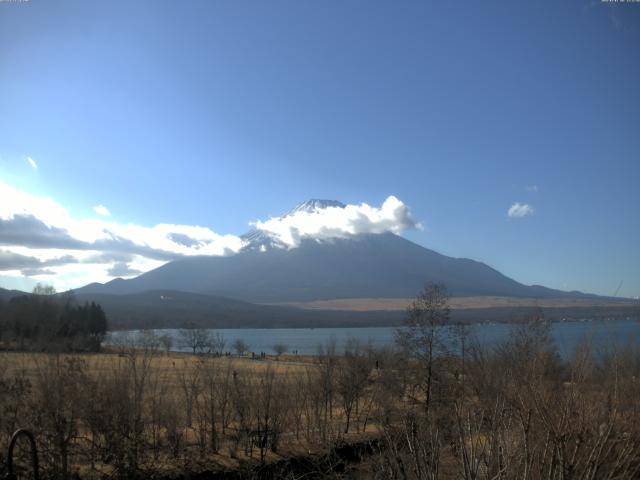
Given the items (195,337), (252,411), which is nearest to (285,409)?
(252,411)

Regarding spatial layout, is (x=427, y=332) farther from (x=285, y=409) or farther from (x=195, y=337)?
(x=195, y=337)

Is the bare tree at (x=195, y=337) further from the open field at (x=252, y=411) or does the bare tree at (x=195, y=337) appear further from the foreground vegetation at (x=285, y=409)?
the open field at (x=252, y=411)

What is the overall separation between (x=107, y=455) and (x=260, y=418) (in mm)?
6541

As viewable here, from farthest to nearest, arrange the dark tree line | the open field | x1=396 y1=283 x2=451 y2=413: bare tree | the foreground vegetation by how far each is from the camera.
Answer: the dark tree line → x1=396 y1=283 x2=451 y2=413: bare tree → the open field → the foreground vegetation

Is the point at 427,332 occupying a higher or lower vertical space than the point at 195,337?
higher

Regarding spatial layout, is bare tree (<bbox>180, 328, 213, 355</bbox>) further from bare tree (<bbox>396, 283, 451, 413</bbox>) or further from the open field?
the open field

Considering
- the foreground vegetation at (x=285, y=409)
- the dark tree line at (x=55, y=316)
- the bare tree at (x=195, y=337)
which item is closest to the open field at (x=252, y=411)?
the foreground vegetation at (x=285, y=409)

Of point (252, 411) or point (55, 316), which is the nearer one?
point (252, 411)

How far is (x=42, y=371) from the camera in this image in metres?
16.8

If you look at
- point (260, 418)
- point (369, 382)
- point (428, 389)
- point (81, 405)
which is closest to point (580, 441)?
point (81, 405)

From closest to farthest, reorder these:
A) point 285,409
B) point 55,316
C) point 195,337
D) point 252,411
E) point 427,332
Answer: point 285,409
point 252,411
point 427,332
point 55,316
point 195,337

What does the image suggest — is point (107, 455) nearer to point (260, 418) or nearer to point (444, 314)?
point (260, 418)

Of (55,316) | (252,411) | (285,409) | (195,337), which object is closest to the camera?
(285,409)

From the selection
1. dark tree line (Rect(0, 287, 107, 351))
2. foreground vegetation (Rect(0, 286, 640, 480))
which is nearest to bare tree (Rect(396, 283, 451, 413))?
foreground vegetation (Rect(0, 286, 640, 480))
